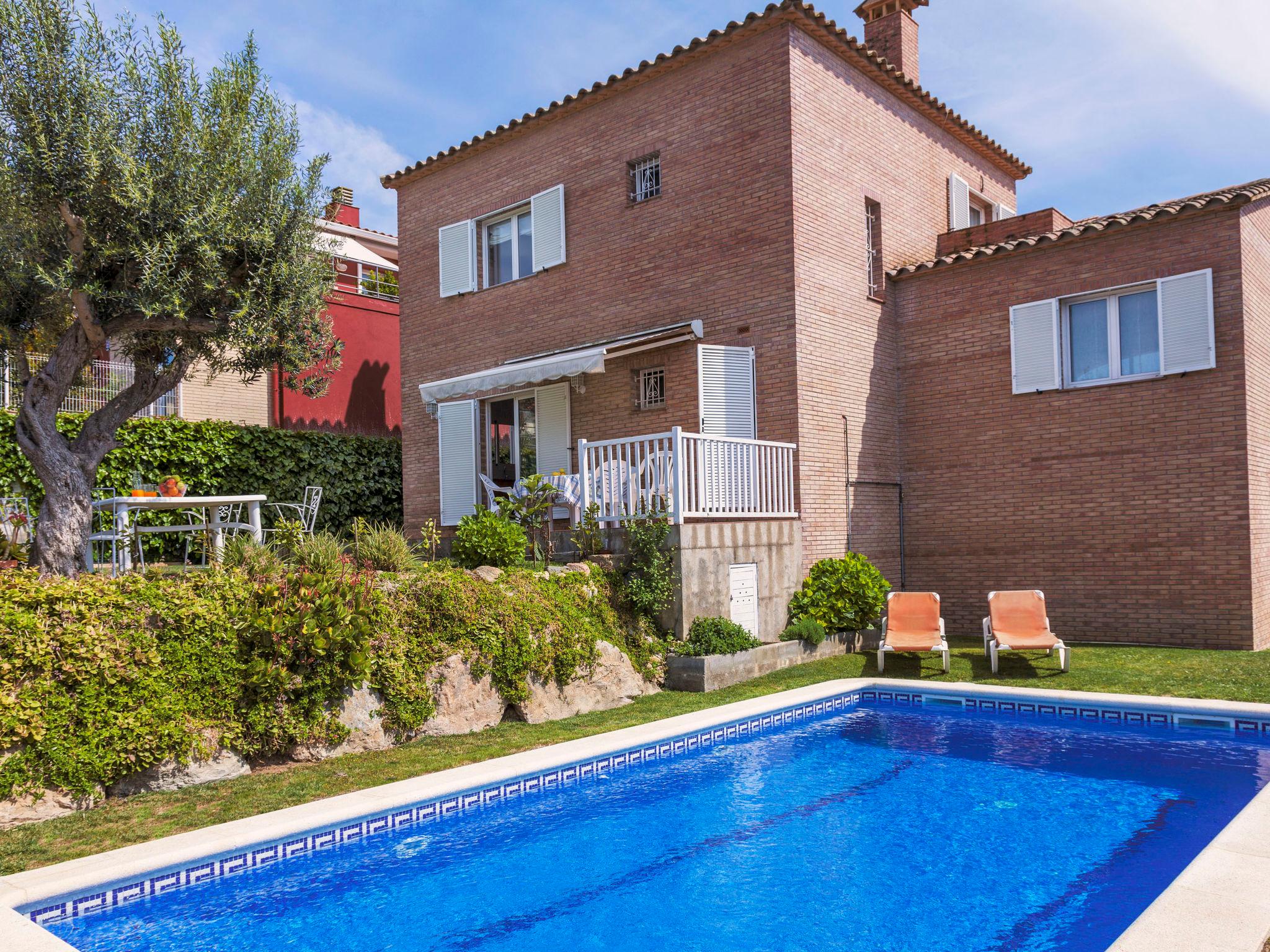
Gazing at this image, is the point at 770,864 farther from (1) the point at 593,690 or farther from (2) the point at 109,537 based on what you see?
(2) the point at 109,537

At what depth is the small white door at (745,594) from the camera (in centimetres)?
1281

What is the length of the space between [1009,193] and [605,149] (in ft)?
33.3

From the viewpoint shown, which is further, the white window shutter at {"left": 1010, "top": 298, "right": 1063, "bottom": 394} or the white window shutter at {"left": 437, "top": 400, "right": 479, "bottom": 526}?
the white window shutter at {"left": 437, "top": 400, "right": 479, "bottom": 526}

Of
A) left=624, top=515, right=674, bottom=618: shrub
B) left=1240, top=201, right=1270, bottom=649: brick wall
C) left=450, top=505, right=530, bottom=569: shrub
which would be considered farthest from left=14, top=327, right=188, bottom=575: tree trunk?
left=1240, top=201, right=1270, bottom=649: brick wall

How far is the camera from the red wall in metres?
23.9

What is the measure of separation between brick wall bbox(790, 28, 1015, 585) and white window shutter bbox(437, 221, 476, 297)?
7648 mm

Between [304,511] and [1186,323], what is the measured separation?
Result: 1527 cm

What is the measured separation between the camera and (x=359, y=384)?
25.2m

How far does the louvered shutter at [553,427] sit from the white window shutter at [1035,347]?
7816mm

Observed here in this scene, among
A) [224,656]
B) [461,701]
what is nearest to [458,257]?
[461,701]

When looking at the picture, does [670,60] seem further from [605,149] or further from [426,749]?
[426,749]

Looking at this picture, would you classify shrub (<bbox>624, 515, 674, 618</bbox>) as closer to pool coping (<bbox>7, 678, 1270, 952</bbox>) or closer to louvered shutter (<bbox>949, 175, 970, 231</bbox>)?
pool coping (<bbox>7, 678, 1270, 952</bbox>)

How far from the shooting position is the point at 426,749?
29.2ft

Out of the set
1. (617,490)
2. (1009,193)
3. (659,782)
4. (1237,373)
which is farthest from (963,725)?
(1009,193)
